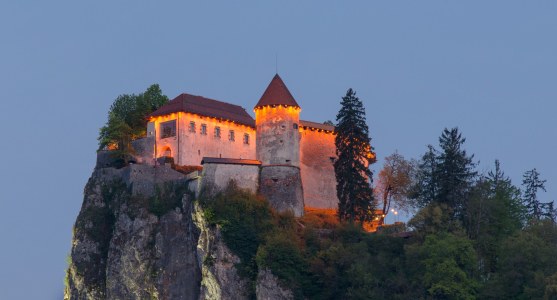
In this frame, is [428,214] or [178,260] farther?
[178,260]

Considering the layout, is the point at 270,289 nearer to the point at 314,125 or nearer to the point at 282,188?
the point at 282,188

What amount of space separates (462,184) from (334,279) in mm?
13050

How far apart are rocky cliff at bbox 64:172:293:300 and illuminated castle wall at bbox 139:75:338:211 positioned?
5841 mm

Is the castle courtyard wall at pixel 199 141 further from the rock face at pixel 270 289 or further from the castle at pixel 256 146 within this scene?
the rock face at pixel 270 289

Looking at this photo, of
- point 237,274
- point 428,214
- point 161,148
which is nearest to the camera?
point 428,214

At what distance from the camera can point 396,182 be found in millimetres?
81875

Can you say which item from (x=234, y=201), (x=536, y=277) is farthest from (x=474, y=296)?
(x=234, y=201)

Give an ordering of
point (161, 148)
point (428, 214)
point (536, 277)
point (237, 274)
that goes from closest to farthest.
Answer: point (536, 277) → point (428, 214) → point (237, 274) → point (161, 148)

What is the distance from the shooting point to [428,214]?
208 feet

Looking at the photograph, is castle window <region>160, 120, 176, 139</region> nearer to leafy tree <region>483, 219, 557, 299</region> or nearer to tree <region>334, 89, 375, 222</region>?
tree <region>334, 89, 375, 222</region>

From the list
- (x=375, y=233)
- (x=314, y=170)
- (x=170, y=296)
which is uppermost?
(x=314, y=170)

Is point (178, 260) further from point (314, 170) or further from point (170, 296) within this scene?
point (314, 170)

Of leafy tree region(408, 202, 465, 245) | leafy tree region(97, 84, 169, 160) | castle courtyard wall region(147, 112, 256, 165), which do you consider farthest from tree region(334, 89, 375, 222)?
leafy tree region(97, 84, 169, 160)

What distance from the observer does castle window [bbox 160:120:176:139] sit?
78.2m
